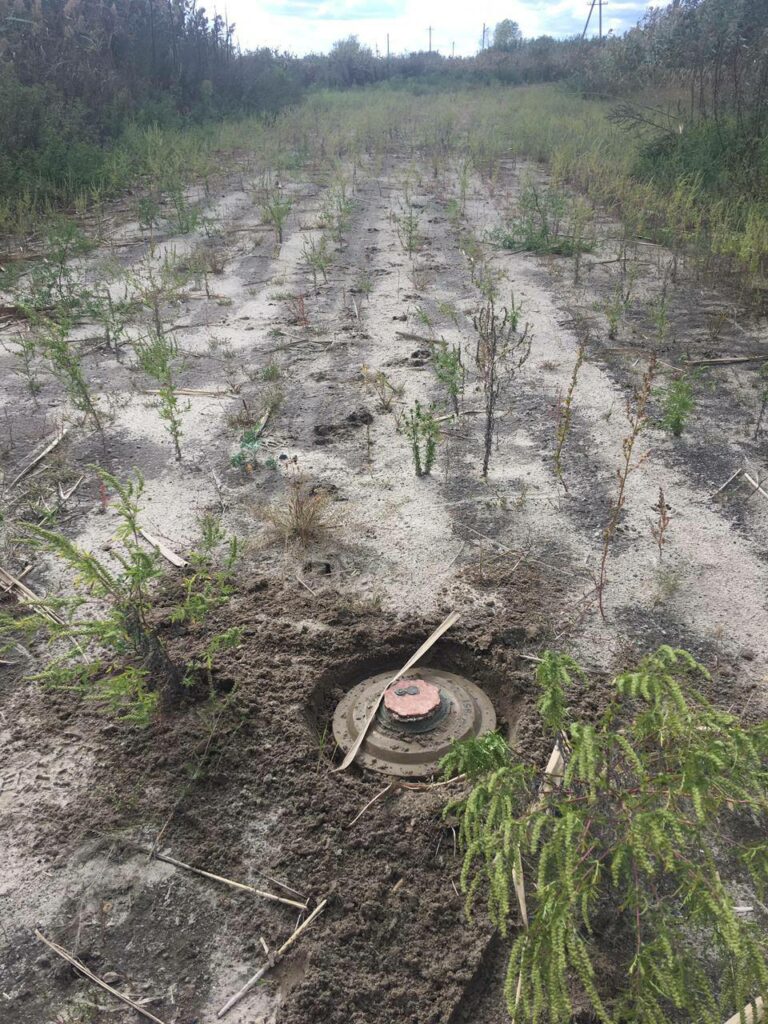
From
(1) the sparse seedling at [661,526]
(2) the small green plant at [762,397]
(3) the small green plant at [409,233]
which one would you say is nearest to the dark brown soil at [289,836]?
(1) the sparse seedling at [661,526]

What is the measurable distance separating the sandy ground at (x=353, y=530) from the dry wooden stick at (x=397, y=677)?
0.22 ft

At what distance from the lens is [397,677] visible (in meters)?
2.52

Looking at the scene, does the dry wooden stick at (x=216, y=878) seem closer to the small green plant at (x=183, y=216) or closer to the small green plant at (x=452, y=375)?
the small green plant at (x=452, y=375)

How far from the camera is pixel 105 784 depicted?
84.5 inches

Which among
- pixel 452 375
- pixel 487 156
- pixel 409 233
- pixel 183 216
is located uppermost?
pixel 487 156

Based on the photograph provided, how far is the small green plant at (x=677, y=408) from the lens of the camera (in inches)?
150

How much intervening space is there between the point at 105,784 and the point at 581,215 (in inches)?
279

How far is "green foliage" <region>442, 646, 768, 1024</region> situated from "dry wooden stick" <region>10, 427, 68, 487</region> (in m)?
2.88

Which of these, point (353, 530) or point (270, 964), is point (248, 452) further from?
point (270, 964)

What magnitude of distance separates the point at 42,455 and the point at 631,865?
138 inches

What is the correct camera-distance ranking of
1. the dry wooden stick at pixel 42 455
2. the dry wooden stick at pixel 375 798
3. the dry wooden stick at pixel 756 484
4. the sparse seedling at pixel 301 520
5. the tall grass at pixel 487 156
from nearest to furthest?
1. the dry wooden stick at pixel 375 798
2. the sparse seedling at pixel 301 520
3. the dry wooden stick at pixel 756 484
4. the dry wooden stick at pixel 42 455
5. the tall grass at pixel 487 156

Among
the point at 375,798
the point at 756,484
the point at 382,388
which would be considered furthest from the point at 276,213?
the point at 375,798

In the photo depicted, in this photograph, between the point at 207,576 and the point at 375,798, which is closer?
the point at 375,798

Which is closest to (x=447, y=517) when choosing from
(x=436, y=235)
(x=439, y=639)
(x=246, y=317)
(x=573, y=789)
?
(x=439, y=639)
